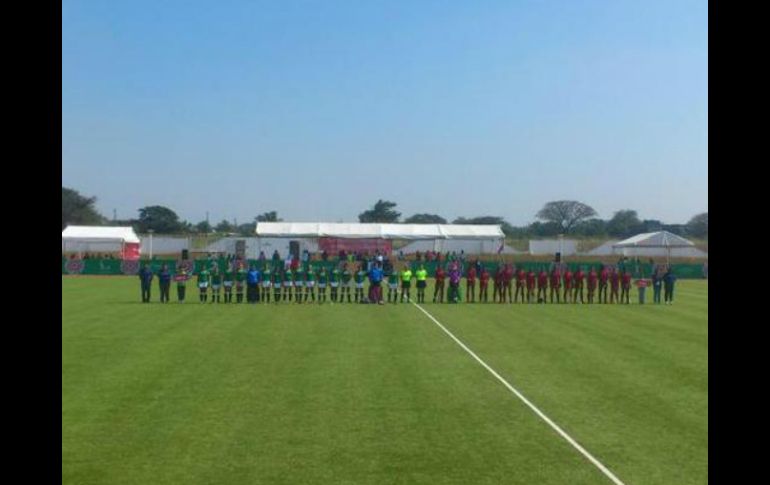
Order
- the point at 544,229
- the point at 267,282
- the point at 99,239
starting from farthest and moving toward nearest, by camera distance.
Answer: the point at 544,229, the point at 99,239, the point at 267,282

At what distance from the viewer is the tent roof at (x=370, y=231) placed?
65375mm

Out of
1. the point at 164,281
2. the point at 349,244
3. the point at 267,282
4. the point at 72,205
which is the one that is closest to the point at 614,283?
the point at 267,282

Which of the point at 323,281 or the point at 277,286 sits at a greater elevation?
the point at 323,281

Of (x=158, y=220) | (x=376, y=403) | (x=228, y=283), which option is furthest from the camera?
(x=158, y=220)

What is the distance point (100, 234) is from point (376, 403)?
5022 centimetres

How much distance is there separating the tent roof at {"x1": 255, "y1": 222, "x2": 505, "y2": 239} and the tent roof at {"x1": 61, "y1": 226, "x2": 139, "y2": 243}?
9.72 metres

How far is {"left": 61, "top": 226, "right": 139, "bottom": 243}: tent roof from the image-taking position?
54375mm

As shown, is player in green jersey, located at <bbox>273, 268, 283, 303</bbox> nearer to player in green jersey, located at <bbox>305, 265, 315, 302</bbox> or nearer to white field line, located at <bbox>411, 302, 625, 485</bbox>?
player in green jersey, located at <bbox>305, 265, 315, 302</bbox>

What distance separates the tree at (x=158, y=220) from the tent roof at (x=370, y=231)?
1682 cm

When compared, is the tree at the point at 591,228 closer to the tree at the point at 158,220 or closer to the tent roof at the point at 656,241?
the tent roof at the point at 656,241

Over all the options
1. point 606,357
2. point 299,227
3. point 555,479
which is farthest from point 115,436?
point 299,227

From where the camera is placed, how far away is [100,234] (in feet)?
191

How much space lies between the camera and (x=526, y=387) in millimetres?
13547

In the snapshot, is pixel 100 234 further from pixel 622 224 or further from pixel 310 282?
pixel 622 224
